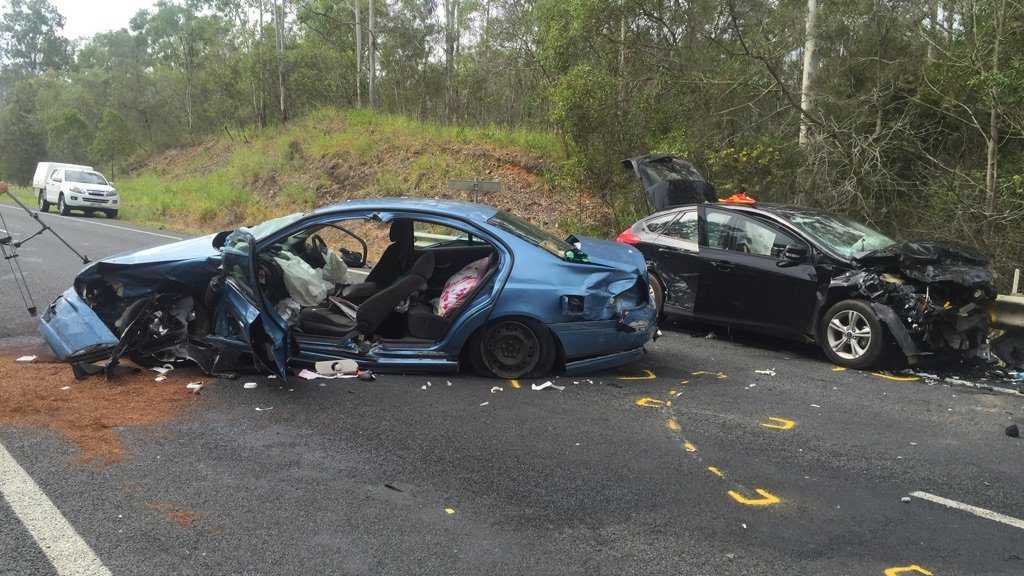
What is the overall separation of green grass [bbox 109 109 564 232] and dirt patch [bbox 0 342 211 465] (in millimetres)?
14765

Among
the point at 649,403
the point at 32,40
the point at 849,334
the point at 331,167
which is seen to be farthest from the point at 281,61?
the point at 32,40

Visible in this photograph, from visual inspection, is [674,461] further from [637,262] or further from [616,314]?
[637,262]

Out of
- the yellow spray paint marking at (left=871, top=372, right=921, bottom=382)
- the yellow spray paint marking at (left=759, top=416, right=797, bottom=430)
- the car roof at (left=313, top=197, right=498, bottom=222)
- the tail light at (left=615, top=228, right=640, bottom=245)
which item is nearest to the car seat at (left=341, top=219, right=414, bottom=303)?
the car roof at (left=313, top=197, right=498, bottom=222)

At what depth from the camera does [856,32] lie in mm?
14398

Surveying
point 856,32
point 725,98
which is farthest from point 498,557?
point 856,32

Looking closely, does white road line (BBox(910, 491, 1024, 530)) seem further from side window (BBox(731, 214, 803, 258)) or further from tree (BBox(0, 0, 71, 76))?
tree (BBox(0, 0, 71, 76))

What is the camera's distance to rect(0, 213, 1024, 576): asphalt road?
3305 mm

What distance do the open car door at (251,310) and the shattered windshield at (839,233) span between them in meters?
5.17

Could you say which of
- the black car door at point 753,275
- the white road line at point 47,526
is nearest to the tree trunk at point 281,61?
the black car door at point 753,275

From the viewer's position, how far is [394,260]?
272 inches

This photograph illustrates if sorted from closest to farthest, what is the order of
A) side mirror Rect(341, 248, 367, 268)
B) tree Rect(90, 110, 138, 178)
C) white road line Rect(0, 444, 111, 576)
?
1. white road line Rect(0, 444, 111, 576)
2. side mirror Rect(341, 248, 367, 268)
3. tree Rect(90, 110, 138, 178)

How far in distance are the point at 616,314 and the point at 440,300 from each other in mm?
1502

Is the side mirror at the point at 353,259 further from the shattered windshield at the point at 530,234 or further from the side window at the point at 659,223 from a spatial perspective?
the side window at the point at 659,223

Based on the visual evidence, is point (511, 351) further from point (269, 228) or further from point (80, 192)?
point (80, 192)
